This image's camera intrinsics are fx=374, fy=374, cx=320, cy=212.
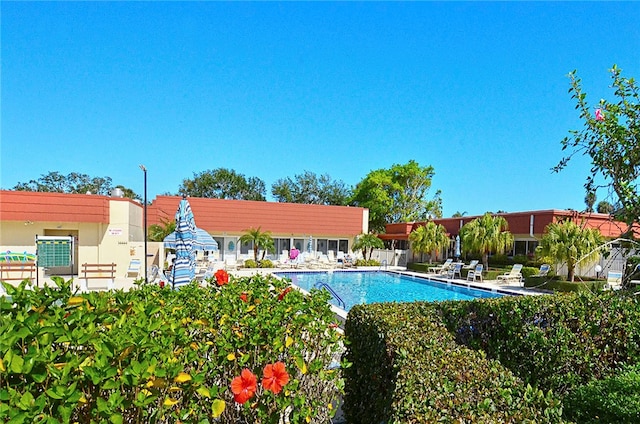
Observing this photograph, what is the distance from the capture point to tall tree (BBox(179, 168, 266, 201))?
53469mm

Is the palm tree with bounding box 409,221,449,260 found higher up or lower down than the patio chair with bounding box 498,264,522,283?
higher up

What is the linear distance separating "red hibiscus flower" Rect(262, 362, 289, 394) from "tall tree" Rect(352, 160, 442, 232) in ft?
134

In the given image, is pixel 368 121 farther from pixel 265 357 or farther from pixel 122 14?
pixel 265 357

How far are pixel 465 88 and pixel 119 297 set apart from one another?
48.0 ft

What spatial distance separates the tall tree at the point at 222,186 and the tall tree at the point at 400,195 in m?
19.7

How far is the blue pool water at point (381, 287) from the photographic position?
17562mm

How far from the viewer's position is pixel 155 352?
5.88ft

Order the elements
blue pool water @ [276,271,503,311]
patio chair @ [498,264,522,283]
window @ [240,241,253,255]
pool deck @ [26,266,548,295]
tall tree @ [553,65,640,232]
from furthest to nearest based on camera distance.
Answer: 1. window @ [240,241,253,255]
2. patio chair @ [498,264,522,283]
3. blue pool water @ [276,271,503,311]
4. pool deck @ [26,266,548,295]
5. tall tree @ [553,65,640,232]

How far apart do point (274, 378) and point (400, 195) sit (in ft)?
140

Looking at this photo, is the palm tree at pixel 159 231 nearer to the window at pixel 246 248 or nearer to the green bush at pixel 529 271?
the window at pixel 246 248

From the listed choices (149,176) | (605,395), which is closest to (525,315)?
(605,395)

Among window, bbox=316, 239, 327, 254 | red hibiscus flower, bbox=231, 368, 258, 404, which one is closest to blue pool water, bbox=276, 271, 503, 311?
window, bbox=316, 239, 327, 254

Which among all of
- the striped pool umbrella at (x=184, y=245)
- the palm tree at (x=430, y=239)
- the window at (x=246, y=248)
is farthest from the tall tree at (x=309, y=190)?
the striped pool umbrella at (x=184, y=245)

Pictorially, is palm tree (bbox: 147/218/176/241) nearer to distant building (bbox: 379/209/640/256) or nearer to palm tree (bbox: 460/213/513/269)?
palm tree (bbox: 460/213/513/269)
